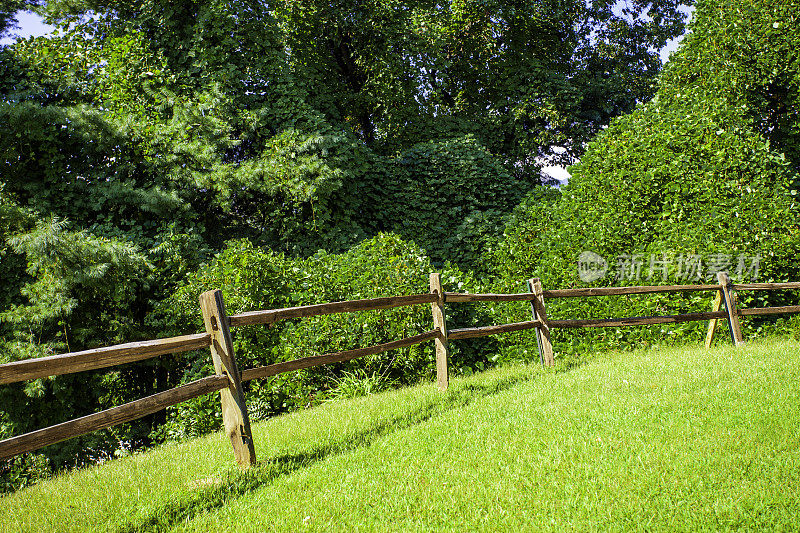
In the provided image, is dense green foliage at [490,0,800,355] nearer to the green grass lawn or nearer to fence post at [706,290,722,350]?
fence post at [706,290,722,350]

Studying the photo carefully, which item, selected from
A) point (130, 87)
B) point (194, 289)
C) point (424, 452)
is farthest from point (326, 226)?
point (424, 452)

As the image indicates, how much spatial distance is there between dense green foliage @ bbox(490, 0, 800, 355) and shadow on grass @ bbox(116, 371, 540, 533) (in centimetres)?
358

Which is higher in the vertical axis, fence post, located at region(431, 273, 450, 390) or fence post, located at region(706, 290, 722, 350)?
fence post, located at region(431, 273, 450, 390)

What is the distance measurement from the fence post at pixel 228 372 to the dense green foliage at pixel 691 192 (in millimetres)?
5937

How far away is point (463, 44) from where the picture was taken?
1836 centimetres

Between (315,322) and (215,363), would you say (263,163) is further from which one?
(215,363)

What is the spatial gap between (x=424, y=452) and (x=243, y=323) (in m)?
1.85

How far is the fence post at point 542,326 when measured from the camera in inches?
302

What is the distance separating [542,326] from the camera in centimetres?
769

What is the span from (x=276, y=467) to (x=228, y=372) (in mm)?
873

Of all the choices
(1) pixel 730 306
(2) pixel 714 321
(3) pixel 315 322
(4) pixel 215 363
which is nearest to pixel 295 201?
(3) pixel 315 322

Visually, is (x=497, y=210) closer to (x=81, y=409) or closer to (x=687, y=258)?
(x=687, y=258)

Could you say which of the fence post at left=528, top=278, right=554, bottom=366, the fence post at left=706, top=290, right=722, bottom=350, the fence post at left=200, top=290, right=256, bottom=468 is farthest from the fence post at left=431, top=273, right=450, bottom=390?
the fence post at left=706, top=290, right=722, bottom=350

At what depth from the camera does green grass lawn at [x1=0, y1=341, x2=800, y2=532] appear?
3.04 meters
